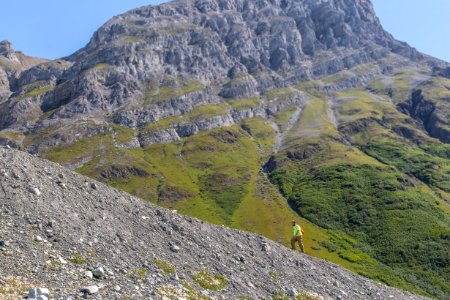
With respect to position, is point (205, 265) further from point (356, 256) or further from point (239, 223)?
point (239, 223)

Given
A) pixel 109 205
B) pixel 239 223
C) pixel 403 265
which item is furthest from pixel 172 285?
pixel 239 223

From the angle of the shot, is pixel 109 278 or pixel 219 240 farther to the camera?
pixel 219 240

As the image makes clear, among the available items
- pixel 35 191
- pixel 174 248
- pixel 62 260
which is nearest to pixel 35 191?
pixel 35 191

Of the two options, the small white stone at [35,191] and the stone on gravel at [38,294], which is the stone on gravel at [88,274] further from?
the small white stone at [35,191]

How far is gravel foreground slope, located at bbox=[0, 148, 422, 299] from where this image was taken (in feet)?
75.6

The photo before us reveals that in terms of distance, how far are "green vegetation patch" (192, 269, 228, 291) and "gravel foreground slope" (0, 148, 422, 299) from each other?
0.28 feet

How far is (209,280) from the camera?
3058 centimetres

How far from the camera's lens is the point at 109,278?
2412 cm

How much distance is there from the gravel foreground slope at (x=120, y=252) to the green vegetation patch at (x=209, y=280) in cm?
8

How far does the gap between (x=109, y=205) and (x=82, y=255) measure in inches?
380

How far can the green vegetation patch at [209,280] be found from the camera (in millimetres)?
29609

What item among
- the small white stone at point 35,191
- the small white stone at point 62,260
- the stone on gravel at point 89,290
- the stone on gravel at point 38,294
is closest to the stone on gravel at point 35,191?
the small white stone at point 35,191

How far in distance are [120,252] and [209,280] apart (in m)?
6.49

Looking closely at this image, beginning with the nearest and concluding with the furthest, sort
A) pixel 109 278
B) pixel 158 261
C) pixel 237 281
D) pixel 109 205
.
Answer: pixel 109 278 → pixel 158 261 → pixel 237 281 → pixel 109 205
